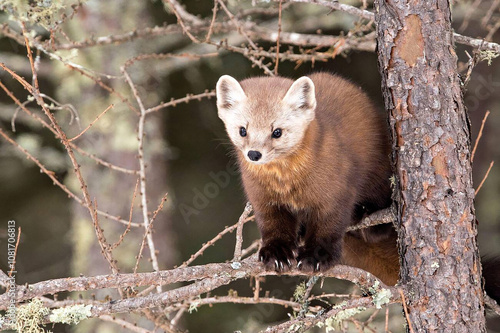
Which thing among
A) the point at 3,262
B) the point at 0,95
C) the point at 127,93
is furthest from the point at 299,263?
the point at 0,95

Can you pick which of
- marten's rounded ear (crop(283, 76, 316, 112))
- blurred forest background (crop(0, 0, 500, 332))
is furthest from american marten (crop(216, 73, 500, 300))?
blurred forest background (crop(0, 0, 500, 332))

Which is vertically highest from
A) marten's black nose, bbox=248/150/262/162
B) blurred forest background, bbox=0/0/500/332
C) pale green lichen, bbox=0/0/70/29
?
pale green lichen, bbox=0/0/70/29

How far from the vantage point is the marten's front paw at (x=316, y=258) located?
429 cm

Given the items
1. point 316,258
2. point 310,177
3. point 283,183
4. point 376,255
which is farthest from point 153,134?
point 316,258

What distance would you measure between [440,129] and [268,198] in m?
Result: 1.30

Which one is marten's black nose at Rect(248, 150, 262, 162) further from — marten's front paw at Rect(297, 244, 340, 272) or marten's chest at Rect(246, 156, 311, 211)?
marten's front paw at Rect(297, 244, 340, 272)

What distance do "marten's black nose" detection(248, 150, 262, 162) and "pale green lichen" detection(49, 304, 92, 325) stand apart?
1.29m

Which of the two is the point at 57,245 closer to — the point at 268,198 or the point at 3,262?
the point at 3,262

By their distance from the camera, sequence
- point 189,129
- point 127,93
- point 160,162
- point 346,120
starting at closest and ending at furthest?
point 346,120 < point 127,93 < point 160,162 < point 189,129

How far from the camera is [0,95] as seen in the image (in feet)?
32.3

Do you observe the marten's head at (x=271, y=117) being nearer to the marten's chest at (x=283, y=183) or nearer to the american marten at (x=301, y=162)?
the american marten at (x=301, y=162)

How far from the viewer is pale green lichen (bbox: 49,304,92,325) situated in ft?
11.6

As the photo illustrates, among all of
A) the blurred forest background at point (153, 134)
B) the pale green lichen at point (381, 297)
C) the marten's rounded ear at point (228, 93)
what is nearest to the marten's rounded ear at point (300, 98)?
the marten's rounded ear at point (228, 93)

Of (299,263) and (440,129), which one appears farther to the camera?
(299,263)
